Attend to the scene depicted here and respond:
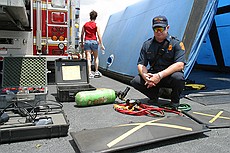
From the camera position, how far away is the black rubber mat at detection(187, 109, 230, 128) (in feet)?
8.07

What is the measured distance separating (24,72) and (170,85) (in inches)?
78.8

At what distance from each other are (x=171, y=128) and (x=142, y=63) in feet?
4.18

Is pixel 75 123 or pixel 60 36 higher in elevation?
pixel 60 36

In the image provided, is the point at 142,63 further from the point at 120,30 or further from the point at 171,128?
the point at 120,30

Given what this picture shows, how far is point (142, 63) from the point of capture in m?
3.23

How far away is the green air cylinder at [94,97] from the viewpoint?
125 inches

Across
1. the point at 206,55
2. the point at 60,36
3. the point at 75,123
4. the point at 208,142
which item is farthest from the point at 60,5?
the point at 206,55

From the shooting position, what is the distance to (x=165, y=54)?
3125 mm

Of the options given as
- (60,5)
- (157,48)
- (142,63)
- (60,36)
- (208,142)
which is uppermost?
(60,5)

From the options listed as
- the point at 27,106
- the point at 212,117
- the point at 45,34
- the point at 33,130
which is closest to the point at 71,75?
the point at 27,106

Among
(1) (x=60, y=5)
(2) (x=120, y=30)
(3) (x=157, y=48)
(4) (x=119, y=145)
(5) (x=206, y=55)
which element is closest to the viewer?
(4) (x=119, y=145)

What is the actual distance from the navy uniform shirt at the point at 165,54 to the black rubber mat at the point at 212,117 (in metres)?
0.70

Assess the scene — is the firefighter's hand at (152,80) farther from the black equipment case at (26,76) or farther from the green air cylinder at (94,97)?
the black equipment case at (26,76)

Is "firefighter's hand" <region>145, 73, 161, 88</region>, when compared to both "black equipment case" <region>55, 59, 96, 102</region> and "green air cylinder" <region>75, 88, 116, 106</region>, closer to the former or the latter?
"green air cylinder" <region>75, 88, 116, 106</region>
